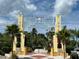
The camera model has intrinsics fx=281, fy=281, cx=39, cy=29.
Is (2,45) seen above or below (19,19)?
below

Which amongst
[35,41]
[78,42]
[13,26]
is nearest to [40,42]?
[35,41]

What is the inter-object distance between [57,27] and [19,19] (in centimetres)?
856

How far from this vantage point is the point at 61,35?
57.6 metres

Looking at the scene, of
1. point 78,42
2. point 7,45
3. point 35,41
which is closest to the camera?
point 7,45

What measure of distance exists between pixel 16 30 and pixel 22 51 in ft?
21.6

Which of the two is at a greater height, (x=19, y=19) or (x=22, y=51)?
(x=19, y=19)

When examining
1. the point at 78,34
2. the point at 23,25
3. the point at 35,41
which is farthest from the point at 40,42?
the point at 23,25

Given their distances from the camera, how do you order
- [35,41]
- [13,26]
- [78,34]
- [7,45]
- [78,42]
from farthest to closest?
[35,41]
[78,42]
[78,34]
[7,45]
[13,26]

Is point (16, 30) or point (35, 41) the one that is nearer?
point (16, 30)

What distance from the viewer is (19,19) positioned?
6075 centimetres

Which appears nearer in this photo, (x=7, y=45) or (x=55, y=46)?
(x=55, y=46)

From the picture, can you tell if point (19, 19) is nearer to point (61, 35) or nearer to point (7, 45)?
point (61, 35)

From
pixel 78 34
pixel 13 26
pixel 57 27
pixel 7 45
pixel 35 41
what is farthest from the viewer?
pixel 35 41

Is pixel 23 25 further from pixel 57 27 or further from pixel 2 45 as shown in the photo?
pixel 2 45
